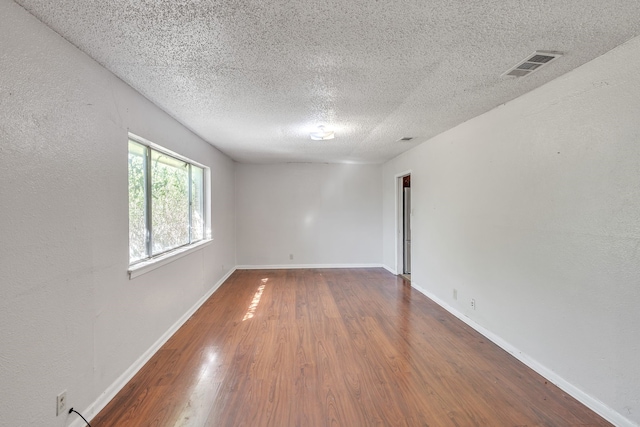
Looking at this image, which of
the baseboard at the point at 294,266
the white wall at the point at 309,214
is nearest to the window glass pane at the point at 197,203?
the white wall at the point at 309,214

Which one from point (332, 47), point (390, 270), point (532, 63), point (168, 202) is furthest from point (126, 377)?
point (390, 270)

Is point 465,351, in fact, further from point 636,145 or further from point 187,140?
point 187,140

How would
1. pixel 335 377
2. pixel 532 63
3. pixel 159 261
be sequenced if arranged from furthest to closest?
1. pixel 159 261
2. pixel 335 377
3. pixel 532 63

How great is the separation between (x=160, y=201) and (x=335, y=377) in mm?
2461

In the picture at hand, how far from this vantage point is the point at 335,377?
235cm

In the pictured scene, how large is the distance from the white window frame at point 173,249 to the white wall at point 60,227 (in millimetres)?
100

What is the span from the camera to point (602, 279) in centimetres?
195

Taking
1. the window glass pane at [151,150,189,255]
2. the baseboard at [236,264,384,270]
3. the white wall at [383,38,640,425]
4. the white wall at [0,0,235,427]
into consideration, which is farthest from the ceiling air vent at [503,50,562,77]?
the baseboard at [236,264,384,270]

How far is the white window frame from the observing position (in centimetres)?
252

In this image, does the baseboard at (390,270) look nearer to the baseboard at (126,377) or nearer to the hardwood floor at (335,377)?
the hardwood floor at (335,377)

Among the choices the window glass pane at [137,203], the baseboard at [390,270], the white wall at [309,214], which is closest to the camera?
the window glass pane at [137,203]

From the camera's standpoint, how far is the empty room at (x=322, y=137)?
4.96 feet

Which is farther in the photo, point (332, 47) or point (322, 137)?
point (322, 137)

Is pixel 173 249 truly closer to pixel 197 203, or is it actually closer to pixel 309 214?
pixel 197 203
